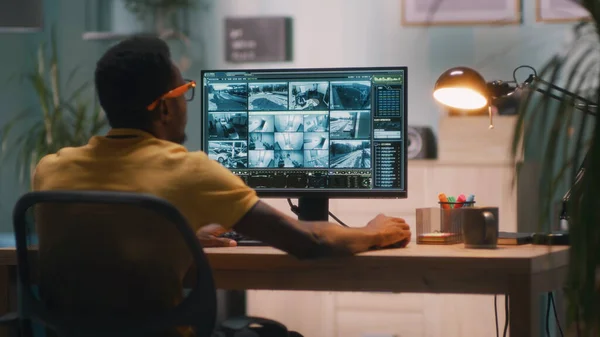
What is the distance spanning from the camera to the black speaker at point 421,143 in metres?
4.45

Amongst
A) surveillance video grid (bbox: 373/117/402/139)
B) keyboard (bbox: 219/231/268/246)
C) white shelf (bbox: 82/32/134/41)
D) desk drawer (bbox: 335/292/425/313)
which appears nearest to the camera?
keyboard (bbox: 219/231/268/246)

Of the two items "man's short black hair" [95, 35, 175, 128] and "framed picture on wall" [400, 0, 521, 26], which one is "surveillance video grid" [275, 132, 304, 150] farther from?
"framed picture on wall" [400, 0, 521, 26]

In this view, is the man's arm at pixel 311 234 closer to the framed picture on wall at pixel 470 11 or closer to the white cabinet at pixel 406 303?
the white cabinet at pixel 406 303

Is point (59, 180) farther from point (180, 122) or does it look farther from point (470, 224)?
point (470, 224)

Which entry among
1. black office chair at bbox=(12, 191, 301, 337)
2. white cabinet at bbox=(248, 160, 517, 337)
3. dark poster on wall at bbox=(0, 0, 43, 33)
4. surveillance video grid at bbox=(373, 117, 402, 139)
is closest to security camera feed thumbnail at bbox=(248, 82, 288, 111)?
surveillance video grid at bbox=(373, 117, 402, 139)

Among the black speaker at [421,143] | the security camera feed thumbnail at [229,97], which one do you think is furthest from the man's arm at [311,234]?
the black speaker at [421,143]

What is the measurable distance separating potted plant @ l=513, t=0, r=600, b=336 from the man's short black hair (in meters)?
0.76

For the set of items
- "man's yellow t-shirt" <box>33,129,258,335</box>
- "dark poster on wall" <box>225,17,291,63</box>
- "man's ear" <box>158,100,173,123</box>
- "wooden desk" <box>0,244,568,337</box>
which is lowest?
"wooden desk" <box>0,244,568,337</box>

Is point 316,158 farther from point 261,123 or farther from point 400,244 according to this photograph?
point 400,244

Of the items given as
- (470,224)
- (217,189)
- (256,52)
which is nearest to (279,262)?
(217,189)

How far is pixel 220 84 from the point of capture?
237cm

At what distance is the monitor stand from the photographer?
2.34 meters

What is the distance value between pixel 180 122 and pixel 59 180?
0.32m

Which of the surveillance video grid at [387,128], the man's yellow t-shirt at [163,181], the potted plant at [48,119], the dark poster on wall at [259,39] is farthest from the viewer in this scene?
the dark poster on wall at [259,39]
